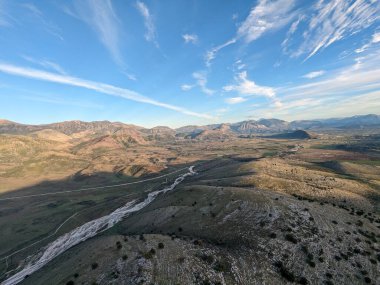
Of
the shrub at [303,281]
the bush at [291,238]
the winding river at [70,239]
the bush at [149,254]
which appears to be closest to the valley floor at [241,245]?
the bush at [291,238]

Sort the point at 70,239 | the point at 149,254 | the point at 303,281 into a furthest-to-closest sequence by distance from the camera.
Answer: the point at 70,239 → the point at 149,254 → the point at 303,281

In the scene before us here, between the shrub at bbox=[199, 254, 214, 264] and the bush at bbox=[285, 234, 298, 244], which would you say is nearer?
the shrub at bbox=[199, 254, 214, 264]

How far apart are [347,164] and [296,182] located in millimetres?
→ 89101

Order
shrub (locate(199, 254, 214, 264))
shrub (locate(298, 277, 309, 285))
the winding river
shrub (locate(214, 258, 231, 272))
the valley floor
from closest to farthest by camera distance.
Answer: shrub (locate(298, 277, 309, 285)) → the valley floor → shrub (locate(214, 258, 231, 272)) → shrub (locate(199, 254, 214, 264)) → the winding river

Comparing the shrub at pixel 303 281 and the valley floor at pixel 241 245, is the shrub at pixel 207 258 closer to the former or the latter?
the valley floor at pixel 241 245

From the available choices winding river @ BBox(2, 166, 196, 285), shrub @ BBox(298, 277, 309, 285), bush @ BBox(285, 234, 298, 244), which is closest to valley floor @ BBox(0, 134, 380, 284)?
bush @ BBox(285, 234, 298, 244)

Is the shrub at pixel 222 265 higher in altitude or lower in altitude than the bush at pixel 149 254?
lower

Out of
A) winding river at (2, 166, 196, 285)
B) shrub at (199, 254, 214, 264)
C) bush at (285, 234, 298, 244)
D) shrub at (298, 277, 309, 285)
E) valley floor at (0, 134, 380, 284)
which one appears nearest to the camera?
shrub at (298, 277, 309, 285)

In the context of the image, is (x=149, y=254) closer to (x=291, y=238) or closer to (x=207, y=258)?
(x=207, y=258)

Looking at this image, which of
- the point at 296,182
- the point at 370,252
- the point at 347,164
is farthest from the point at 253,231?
the point at 347,164

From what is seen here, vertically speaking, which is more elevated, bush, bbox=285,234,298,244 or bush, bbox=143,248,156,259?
bush, bbox=143,248,156,259

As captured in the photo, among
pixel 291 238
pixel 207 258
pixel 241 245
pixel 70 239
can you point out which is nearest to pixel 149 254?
pixel 207 258

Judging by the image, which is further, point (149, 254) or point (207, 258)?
point (149, 254)

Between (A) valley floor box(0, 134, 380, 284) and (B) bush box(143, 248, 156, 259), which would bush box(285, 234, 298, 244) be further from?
(B) bush box(143, 248, 156, 259)
